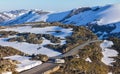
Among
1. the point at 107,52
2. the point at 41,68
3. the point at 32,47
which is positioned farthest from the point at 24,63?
the point at 107,52

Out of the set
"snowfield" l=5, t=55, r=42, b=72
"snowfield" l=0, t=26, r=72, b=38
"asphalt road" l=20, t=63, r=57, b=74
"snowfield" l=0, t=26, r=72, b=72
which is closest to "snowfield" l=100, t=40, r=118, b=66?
"snowfield" l=0, t=26, r=72, b=72

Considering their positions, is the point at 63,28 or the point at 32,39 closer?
the point at 32,39

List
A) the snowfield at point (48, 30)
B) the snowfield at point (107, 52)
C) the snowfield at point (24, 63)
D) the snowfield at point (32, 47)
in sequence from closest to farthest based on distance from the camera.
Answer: the snowfield at point (24, 63)
the snowfield at point (32, 47)
the snowfield at point (107, 52)
the snowfield at point (48, 30)

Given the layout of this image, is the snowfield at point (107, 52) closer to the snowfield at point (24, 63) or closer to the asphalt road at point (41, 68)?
the asphalt road at point (41, 68)

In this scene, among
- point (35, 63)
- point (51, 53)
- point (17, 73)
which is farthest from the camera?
point (51, 53)

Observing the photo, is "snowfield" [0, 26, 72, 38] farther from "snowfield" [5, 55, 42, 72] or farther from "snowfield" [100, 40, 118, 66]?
"snowfield" [5, 55, 42, 72]

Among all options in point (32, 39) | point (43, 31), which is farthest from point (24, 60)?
point (43, 31)

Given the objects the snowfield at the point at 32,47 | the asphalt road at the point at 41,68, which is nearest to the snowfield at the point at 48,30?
the snowfield at the point at 32,47

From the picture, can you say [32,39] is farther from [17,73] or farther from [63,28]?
[17,73]
